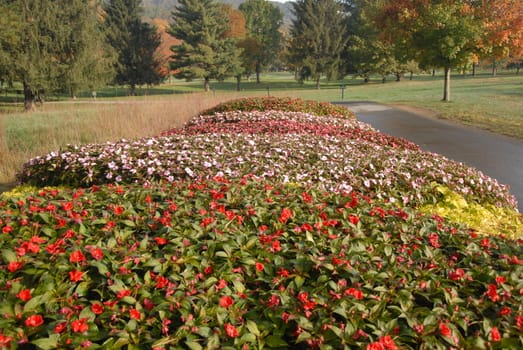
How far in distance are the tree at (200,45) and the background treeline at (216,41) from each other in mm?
124

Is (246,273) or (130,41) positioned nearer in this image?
(246,273)

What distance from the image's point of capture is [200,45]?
162 ft

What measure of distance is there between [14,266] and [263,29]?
74485mm

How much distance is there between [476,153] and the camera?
9062 millimetres

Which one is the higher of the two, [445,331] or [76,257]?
[76,257]

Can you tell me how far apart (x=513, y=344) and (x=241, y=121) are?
8.20 metres

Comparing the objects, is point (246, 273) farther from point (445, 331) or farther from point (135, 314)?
point (445, 331)

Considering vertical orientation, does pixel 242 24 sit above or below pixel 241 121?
above

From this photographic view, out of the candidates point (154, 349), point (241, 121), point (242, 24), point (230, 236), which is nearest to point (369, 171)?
point (230, 236)

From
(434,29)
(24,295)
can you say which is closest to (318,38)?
(434,29)

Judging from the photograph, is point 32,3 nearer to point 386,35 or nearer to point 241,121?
point 386,35

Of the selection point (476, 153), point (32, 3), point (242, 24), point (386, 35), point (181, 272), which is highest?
point (242, 24)

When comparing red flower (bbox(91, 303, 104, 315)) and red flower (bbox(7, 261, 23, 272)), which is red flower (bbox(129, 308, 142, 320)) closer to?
red flower (bbox(91, 303, 104, 315))

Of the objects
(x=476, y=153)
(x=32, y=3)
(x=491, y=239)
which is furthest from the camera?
(x=32, y=3)
